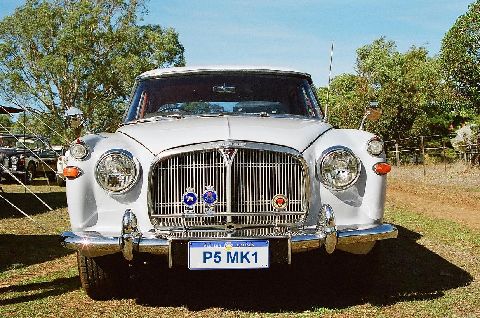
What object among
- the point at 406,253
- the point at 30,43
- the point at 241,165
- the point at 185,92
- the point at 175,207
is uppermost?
the point at 30,43

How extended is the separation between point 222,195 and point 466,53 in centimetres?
1877

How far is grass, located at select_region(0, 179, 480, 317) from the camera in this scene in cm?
443

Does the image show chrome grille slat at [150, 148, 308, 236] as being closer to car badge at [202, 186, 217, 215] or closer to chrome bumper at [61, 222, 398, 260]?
car badge at [202, 186, 217, 215]

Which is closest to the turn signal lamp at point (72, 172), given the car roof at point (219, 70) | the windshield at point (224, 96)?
the windshield at point (224, 96)

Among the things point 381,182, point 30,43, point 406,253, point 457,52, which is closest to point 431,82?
point 457,52

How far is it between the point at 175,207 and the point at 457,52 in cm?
1880

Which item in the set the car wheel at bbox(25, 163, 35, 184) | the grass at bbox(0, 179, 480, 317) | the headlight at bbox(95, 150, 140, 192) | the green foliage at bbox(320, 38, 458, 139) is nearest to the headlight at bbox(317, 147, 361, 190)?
the grass at bbox(0, 179, 480, 317)

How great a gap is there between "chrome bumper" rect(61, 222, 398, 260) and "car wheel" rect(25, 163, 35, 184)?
15.6 meters

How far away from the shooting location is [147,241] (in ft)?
13.6

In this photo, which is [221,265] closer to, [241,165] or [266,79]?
[241,165]

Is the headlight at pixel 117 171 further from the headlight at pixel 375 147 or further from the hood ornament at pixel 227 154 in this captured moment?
the headlight at pixel 375 147

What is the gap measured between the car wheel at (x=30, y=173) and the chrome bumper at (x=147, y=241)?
15567 millimetres

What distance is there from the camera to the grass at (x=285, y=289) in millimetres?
4426

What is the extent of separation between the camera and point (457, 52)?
825 inches
